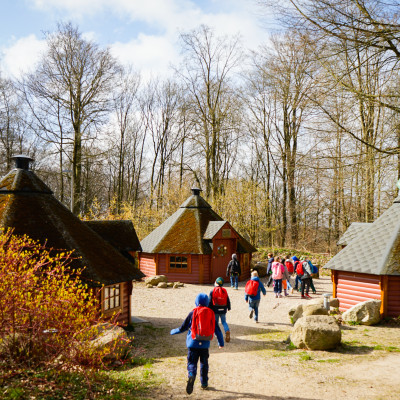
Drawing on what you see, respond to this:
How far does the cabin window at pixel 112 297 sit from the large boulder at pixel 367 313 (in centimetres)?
778

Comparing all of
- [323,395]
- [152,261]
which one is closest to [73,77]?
[152,261]

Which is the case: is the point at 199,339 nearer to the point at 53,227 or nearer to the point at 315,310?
the point at 315,310

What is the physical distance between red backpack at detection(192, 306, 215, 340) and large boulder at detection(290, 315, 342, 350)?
395cm

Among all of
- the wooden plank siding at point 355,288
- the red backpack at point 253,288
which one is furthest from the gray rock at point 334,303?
the red backpack at point 253,288

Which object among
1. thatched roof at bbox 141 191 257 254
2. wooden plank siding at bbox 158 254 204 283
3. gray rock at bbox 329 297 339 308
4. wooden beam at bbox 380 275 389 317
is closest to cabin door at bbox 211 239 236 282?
thatched roof at bbox 141 191 257 254

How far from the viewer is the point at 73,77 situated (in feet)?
77.7

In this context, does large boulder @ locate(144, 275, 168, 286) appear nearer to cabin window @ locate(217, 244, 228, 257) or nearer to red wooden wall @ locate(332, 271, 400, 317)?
cabin window @ locate(217, 244, 228, 257)

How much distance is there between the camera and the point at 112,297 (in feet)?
41.0

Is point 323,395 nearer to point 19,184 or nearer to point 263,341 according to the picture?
point 263,341

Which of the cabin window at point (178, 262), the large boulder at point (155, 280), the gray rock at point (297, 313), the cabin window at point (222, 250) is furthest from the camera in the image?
the cabin window at point (222, 250)

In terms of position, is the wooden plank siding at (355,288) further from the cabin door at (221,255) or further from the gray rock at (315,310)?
the cabin door at (221,255)

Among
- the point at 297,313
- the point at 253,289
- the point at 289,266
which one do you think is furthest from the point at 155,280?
the point at 297,313

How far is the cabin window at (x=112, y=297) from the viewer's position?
12.1 m

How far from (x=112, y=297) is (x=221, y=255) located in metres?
11.2
